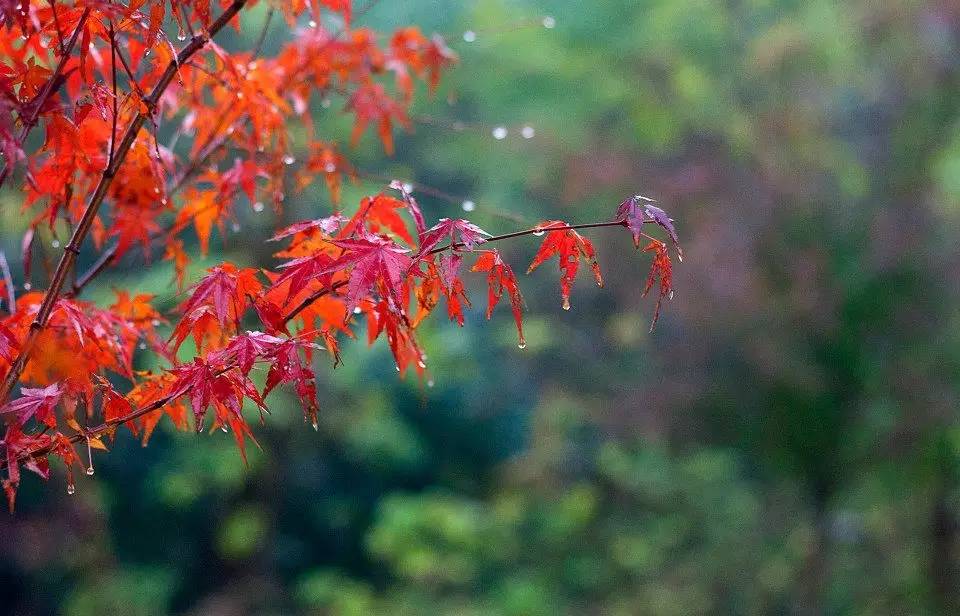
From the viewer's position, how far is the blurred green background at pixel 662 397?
174 inches

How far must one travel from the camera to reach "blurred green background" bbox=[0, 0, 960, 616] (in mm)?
4422

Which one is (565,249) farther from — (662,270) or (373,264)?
(373,264)

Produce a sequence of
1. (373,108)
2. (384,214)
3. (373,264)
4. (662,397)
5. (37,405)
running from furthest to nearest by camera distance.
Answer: (662,397) → (373,108) → (384,214) → (37,405) → (373,264)

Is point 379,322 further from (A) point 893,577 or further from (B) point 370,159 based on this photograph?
(B) point 370,159

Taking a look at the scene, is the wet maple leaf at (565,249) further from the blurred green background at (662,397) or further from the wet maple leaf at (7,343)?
the blurred green background at (662,397)

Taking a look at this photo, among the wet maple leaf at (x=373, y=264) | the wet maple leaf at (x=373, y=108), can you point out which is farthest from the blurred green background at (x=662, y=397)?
the wet maple leaf at (x=373, y=264)

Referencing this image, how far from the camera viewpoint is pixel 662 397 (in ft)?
15.3

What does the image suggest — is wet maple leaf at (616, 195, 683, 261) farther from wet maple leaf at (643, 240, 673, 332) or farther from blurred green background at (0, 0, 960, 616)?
blurred green background at (0, 0, 960, 616)

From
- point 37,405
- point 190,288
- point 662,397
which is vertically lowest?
point 662,397

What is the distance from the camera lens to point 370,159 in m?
6.22

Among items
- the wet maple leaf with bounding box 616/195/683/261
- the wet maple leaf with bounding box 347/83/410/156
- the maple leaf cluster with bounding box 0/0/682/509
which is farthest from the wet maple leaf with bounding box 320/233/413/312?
the wet maple leaf with bounding box 347/83/410/156

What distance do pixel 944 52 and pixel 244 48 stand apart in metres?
3.77

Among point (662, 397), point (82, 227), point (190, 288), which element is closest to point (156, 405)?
point (190, 288)

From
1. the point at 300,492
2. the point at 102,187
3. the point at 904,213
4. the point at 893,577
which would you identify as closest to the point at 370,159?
the point at 300,492
